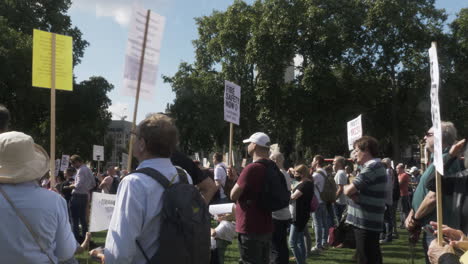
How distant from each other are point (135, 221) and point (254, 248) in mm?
2767

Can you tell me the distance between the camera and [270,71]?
33.6 meters

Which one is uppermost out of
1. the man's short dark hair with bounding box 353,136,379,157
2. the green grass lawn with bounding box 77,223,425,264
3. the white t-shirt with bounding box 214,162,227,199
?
the man's short dark hair with bounding box 353,136,379,157

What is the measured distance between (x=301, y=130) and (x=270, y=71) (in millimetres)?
4452

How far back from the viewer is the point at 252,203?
520 centimetres

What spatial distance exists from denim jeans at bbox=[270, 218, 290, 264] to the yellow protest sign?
3.21 m

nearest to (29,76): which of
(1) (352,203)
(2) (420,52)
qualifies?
(2) (420,52)

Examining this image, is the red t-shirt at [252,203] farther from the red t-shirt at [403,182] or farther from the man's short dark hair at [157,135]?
the red t-shirt at [403,182]

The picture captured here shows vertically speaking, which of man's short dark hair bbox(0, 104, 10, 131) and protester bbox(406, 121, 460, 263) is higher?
man's short dark hair bbox(0, 104, 10, 131)

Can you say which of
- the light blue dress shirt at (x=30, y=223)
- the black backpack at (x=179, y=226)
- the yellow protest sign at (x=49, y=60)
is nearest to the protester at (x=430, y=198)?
the black backpack at (x=179, y=226)

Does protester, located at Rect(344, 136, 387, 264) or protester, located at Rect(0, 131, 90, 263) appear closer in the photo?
protester, located at Rect(0, 131, 90, 263)

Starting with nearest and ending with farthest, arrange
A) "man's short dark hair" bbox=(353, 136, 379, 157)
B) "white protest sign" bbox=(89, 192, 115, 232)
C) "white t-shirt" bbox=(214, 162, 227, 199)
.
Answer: "white protest sign" bbox=(89, 192, 115, 232) → "man's short dark hair" bbox=(353, 136, 379, 157) → "white t-shirt" bbox=(214, 162, 227, 199)

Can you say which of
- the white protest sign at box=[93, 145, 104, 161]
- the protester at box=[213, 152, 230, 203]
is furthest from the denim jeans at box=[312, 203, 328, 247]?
the white protest sign at box=[93, 145, 104, 161]

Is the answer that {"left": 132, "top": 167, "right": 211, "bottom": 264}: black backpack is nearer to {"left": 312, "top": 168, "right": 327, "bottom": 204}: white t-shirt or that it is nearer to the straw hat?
the straw hat

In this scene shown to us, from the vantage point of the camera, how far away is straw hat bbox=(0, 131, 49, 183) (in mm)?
2729
